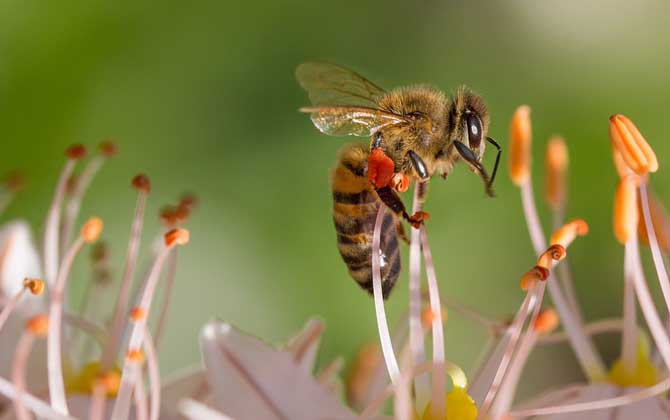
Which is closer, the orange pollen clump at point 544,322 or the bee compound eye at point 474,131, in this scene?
the orange pollen clump at point 544,322

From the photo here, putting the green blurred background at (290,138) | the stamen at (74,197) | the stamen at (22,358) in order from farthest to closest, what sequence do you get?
1. the green blurred background at (290,138)
2. the stamen at (74,197)
3. the stamen at (22,358)

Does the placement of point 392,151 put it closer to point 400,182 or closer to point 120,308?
point 400,182

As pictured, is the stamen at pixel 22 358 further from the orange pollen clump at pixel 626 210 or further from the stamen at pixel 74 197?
the orange pollen clump at pixel 626 210

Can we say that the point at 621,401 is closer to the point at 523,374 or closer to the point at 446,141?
the point at 446,141

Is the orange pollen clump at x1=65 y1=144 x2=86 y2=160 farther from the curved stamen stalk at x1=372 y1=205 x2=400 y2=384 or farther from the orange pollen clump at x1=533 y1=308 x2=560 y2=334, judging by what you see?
the orange pollen clump at x1=533 y1=308 x2=560 y2=334

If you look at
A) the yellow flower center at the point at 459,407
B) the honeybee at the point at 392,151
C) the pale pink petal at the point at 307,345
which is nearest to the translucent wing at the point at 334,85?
the honeybee at the point at 392,151
